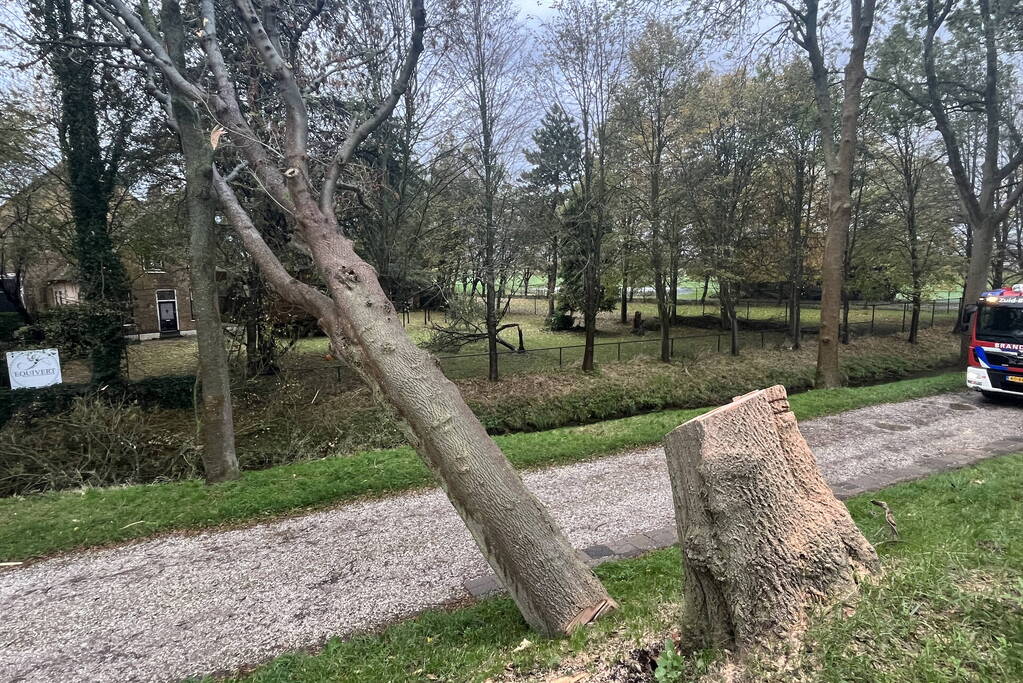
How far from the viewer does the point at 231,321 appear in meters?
12.8

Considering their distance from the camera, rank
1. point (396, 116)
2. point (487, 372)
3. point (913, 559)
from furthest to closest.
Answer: point (487, 372), point (396, 116), point (913, 559)

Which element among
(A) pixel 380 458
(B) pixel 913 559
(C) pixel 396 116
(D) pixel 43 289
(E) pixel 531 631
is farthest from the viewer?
(D) pixel 43 289

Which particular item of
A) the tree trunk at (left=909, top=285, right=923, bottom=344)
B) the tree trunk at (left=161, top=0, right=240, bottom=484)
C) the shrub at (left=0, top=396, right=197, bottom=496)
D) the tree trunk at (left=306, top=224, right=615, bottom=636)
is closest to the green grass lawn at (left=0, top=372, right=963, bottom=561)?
the tree trunk at (left=161, top=0, right=240, bottom=484)

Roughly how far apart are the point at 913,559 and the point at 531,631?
2.27 meters

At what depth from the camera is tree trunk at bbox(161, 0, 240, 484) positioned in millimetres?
7301

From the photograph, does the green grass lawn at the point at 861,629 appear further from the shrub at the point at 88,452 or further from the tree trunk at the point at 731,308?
the tree trunk at the point at 731,308

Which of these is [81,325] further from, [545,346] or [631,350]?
[631,350]

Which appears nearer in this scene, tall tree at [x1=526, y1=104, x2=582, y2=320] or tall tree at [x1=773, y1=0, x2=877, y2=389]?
tall tree at [x1=773, y1=0, x2=877, y2=389]

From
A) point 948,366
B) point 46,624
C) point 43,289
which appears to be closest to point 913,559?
point 46,624

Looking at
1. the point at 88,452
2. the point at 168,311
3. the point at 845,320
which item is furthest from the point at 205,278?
the point at 168,311

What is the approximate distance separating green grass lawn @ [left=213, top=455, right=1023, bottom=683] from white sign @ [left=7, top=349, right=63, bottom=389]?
28.6 ft

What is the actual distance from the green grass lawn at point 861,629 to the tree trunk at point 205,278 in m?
4.69

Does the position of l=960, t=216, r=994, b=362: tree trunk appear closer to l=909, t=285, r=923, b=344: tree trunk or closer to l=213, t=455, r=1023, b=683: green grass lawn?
l=909, t=285, r=923, b=344: tree trunk

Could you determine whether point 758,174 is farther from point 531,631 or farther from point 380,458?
point 531,631
